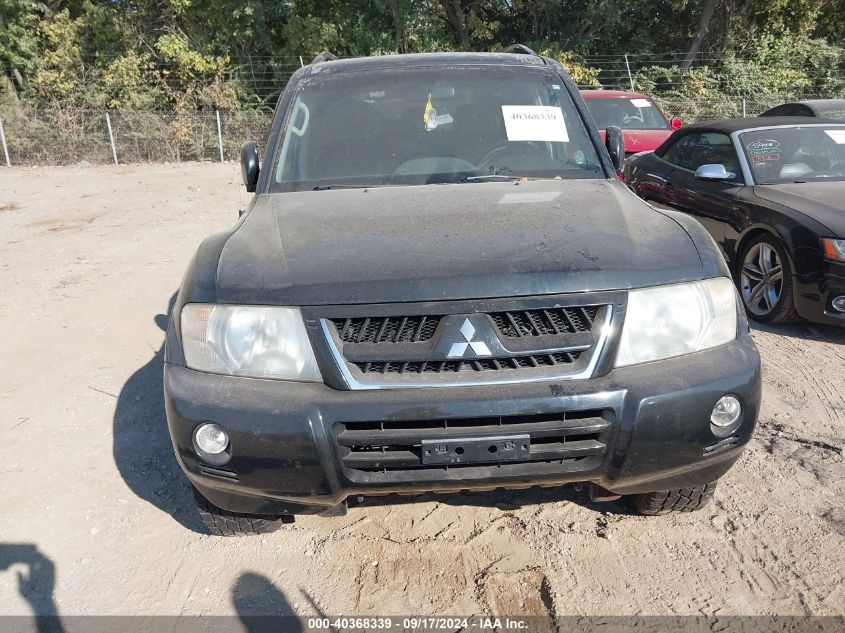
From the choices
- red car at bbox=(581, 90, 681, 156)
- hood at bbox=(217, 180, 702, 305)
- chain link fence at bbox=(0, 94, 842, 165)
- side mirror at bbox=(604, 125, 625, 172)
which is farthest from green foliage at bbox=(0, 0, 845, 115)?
hood at bbox=(217, 180, 702, 305)

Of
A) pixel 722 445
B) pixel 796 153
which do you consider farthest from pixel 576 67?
pixel 722 445

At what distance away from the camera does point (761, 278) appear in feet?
17.5

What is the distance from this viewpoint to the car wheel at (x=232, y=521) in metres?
2.65

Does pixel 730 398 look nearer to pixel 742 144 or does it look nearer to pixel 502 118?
pixel 502 118

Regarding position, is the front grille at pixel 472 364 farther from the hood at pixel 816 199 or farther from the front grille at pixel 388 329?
the hood at pixel 816 199

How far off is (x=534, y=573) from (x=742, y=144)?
4.86 m

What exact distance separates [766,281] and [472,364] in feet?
13.0

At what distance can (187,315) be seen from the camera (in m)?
2.33

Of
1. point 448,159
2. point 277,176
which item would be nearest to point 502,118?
point 448,159

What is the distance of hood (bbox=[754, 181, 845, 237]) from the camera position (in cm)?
478

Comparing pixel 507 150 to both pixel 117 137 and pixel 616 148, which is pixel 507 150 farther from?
pixel 117 137

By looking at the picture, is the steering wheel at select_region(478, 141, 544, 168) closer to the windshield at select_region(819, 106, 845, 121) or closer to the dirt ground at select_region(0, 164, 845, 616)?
the dirt ground at select_region(0, 164, 845, 616)

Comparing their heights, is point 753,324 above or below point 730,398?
below

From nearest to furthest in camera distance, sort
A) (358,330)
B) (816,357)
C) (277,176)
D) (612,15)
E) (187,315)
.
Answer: (358,330)
(187,315)
(277,176)
(816,357)
(612,15)
